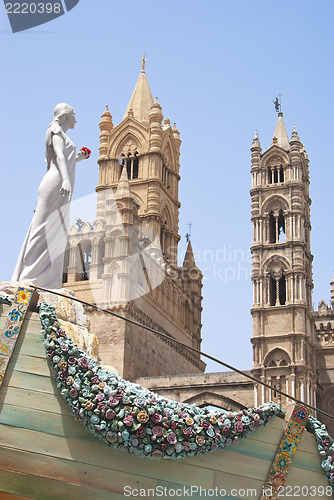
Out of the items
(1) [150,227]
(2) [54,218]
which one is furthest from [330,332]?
(2) [54,218]

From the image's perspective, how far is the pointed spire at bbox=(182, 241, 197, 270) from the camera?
2128 inches

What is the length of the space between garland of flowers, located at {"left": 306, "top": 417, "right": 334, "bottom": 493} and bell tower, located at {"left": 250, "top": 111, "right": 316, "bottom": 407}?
105 feet

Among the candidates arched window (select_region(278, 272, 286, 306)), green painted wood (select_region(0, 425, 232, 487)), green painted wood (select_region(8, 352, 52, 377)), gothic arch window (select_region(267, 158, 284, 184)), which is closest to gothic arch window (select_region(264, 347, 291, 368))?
arched window (select_region(278, 272, 286, 306))

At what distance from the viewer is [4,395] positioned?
6.79 meters

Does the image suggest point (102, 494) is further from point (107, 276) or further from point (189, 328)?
point (189, 328)

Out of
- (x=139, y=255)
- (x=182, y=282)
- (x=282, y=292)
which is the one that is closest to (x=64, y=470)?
(x=139, y=255)

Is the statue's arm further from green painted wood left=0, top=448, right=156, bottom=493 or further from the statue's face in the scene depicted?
green painted wood left=0, top=448, right=156, bottom=493

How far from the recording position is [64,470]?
259 inches

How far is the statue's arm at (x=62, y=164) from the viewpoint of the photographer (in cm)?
965

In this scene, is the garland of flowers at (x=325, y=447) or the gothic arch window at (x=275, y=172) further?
the gothic arch window at (x=275, y=172)

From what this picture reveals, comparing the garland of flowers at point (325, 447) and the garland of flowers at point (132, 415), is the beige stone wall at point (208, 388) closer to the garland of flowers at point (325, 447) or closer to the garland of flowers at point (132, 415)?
the garland of flowers at point (325, 447)

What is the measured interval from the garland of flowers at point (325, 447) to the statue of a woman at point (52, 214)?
3.88 m

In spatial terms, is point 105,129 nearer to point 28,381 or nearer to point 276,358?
point 276,358

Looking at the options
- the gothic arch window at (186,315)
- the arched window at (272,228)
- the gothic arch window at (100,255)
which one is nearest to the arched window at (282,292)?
the arched window at (272,228)
